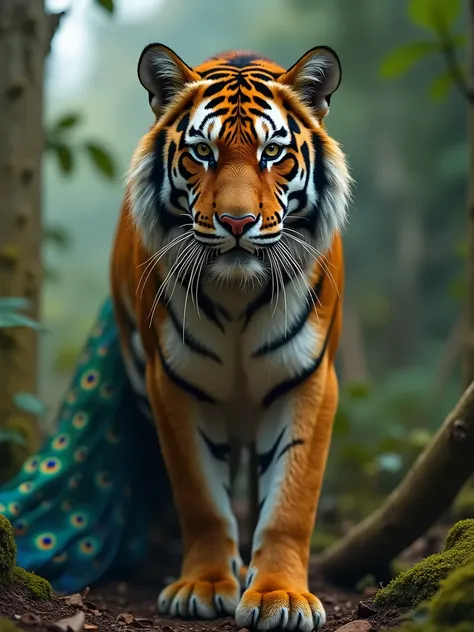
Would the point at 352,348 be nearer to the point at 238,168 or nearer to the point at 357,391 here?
the point at 357,391

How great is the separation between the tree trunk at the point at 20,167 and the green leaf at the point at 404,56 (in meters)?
1.66

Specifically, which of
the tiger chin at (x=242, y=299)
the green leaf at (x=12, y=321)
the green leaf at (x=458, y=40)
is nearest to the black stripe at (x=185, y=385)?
the tiger chin at (x=242, y=299)

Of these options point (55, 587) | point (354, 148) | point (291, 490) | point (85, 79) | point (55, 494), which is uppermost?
point (85, 79)

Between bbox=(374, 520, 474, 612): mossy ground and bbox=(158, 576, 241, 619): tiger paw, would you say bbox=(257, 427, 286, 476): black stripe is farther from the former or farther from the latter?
bbox=(374, 520, 474, 612): mossy ground

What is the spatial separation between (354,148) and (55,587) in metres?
10.9

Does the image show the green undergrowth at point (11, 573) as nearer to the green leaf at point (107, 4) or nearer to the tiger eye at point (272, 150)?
the tiger eye at point (272, 150)

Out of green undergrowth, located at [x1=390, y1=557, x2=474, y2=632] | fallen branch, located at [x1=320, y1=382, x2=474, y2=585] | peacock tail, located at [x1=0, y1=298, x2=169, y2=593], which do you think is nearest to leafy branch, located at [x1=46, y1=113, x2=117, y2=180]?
peacock tail, located at [x1=0, y1=298, x2=169, y2=593]

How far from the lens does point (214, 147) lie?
9.71 ft

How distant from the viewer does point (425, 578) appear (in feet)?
8.23

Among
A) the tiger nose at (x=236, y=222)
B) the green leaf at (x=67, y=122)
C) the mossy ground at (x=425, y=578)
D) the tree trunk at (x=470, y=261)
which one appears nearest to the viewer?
the mossy ground at (x=425, y=578)

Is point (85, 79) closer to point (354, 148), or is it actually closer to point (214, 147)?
point (354, 148)

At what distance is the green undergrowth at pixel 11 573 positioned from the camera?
99.0 inches

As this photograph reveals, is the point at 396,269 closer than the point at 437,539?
No

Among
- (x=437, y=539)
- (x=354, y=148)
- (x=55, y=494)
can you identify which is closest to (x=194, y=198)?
(x=55, y=494)
